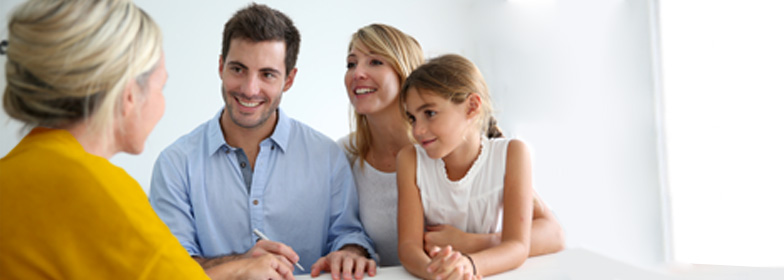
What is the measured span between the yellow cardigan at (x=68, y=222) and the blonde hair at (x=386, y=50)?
3.23 feet

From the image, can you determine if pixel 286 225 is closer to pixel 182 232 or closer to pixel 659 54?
pixel 182 232

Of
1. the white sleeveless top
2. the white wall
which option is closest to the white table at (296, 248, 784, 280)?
the white sleeveless top

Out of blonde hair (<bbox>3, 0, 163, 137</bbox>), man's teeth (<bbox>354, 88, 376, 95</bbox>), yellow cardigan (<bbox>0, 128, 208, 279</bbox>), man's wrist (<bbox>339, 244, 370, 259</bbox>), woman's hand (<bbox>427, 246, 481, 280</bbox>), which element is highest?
blonde hair (<bbox>3, 0, 163, 137</bbox>)

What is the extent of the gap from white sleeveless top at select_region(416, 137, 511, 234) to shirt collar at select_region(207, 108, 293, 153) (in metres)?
0.46

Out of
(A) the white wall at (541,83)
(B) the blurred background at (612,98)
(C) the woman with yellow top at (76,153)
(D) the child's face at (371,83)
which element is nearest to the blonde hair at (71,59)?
(C) the woman with yellow top at (76,153)

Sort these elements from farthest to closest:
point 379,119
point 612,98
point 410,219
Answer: point 612,98 < point 379,119 < point 410,219

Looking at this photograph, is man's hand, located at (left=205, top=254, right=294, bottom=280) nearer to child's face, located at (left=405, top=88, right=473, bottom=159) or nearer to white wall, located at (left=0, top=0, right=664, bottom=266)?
child's face, located at (left=405, top=88, right=473, bottom=159)

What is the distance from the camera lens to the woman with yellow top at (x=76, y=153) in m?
0.67

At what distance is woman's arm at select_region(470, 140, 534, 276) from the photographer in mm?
1109

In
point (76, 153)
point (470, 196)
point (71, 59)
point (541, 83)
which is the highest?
point (71, 59)

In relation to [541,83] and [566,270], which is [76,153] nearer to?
[566,270]

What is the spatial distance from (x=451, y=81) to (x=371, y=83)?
1.12 ft

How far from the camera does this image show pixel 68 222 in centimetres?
67

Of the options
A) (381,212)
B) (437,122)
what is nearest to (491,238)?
(437,122)
